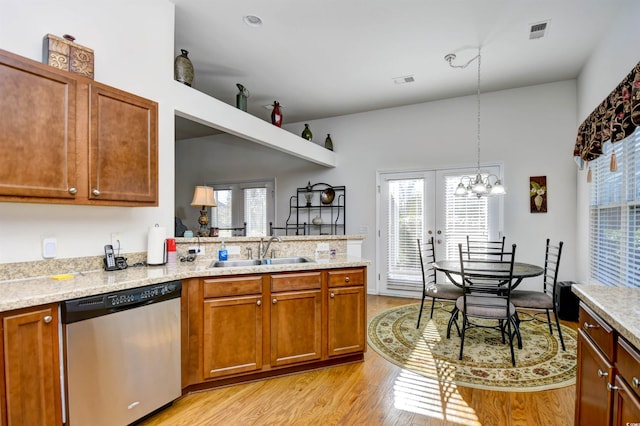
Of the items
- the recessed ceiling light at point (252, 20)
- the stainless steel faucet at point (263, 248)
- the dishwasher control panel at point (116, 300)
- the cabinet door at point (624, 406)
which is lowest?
the cabinet door at point (624, 406)

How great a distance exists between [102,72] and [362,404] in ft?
9.68

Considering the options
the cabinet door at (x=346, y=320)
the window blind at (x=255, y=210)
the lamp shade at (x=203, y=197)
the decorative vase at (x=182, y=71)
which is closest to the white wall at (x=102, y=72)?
the decorative vase at (x=182, y=71)

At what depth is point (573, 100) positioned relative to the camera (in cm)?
422

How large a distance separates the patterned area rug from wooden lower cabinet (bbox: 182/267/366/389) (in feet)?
1.89

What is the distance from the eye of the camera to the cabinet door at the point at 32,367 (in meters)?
1.44

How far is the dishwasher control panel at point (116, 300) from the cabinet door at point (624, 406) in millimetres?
2272

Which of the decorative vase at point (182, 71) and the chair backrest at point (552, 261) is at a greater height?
the decorative vase at point (182, 71)

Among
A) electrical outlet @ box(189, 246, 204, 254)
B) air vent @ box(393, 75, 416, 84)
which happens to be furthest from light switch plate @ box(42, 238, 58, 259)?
air vent @ box(393, 75, 416, 84)

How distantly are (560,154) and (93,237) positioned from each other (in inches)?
208

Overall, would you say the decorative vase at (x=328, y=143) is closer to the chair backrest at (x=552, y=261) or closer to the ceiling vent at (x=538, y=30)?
the ceiling vent at (x=538, y=30)

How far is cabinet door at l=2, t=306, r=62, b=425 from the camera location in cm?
144

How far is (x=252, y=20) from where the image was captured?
2.95 metres

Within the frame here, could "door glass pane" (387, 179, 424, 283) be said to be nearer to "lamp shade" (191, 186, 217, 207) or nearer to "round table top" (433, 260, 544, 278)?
"round table top" (433, 260, 544, 278)

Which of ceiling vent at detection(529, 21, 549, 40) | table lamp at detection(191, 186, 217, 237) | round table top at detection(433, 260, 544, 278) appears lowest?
round table top at detection(433, 260, 544, 278)
